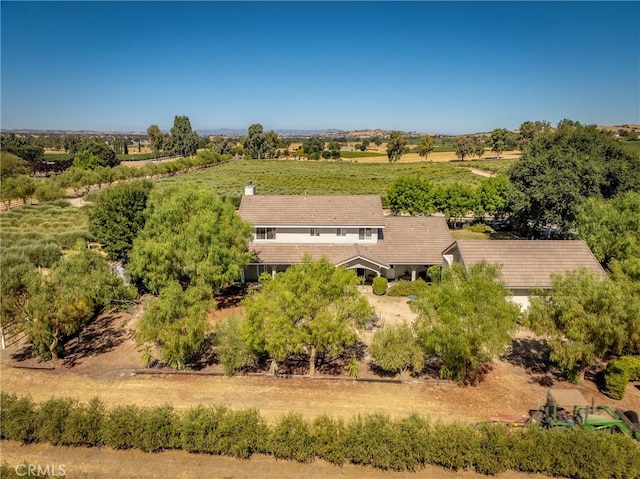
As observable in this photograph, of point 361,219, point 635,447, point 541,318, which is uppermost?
point 361,219

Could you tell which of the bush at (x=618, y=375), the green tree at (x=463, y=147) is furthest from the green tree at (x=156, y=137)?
the bush at (x=618, y=375)

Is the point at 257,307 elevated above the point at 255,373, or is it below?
above

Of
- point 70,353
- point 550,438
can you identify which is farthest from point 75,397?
point 550,438

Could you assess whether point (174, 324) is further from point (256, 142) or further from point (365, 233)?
point (256, 142)

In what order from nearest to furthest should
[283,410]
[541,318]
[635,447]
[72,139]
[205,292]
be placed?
[635,447] → [283,410] → [541,318] → [205,292] → [72,139]

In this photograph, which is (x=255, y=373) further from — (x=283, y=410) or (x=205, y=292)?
(x=205, y=292)

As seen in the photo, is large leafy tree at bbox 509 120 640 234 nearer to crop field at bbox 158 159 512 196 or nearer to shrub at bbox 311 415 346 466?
crop field at bbox 158 159 512 196
